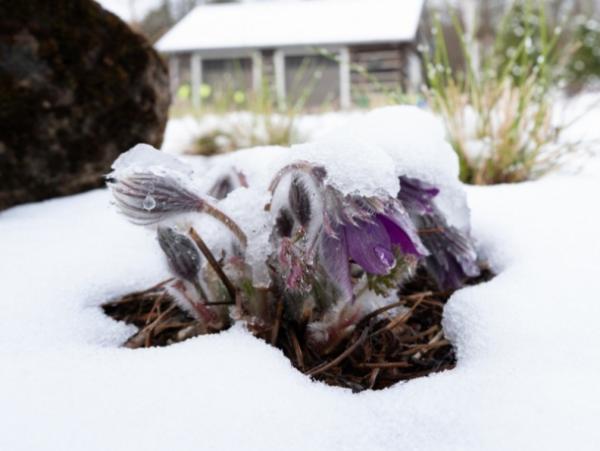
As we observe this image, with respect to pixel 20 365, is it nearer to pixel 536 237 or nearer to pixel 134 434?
pixel 134 434

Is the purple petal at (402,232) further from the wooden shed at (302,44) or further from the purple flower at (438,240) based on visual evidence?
the wooden shed at (302,44)

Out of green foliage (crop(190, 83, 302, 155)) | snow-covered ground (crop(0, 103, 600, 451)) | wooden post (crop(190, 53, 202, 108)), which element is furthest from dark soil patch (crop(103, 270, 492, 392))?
wooden post (crop(190, 53, 202, 108))

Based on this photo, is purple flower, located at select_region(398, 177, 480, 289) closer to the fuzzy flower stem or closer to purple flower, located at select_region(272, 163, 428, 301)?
purple flower, located at select_region(272, 163, 428, 301)

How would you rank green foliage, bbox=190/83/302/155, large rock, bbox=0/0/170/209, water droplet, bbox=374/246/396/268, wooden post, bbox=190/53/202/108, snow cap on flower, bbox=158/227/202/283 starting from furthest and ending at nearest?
1. wooden post, bbox=190/53/202/108
2. green foliage, bbox=190/83/302/155
3. large rock, bbox=0/0/170/209
4. snow cap on flower, bbox=158/227/202/283
5. water droplet, bbox=374/246/396/268

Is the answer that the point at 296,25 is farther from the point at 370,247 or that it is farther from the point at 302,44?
the point at 370,247

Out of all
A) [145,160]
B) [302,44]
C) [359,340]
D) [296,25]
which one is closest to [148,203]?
[145,160]

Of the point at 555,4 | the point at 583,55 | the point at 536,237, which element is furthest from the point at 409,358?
the point at 555,4

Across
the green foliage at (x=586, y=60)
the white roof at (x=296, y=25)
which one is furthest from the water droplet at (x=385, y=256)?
the green foliage at (x=586, y=60)
